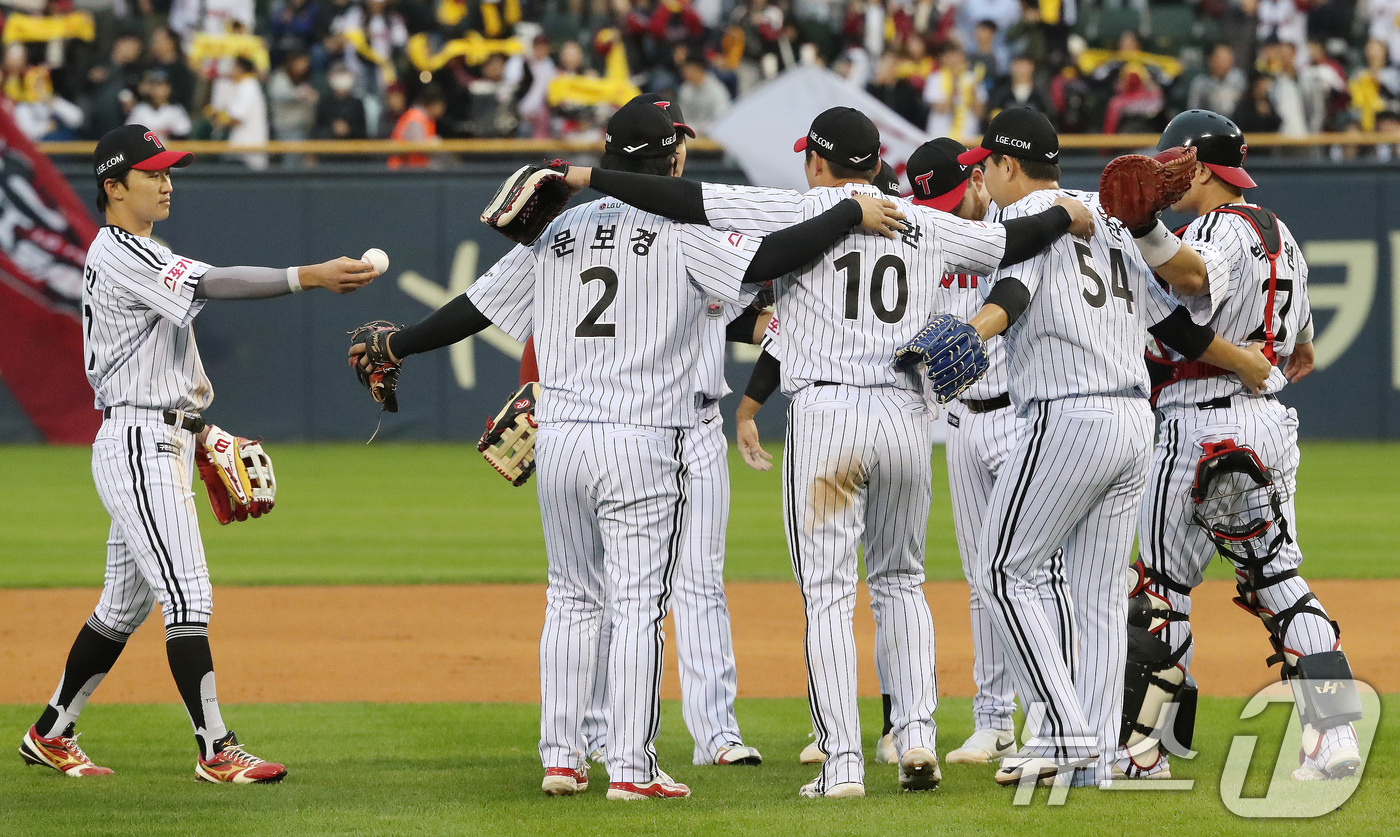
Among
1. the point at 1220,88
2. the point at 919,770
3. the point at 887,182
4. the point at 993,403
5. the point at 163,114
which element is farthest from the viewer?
the point at 1220,88

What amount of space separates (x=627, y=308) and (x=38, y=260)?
12.6 metres

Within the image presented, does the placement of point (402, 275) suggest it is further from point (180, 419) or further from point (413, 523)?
point (180, 419)

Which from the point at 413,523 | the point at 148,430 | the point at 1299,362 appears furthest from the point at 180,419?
the point at 413,523

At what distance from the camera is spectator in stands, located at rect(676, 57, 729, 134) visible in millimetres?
17094

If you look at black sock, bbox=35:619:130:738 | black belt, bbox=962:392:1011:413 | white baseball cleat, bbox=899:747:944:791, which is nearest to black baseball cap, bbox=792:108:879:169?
black belt, bbox=962:392:1011:413

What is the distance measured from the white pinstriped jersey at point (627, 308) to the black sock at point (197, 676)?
4.30ft

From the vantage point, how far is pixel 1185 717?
18.2 ft

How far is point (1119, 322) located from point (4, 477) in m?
12.0

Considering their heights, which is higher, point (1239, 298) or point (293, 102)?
point (293, 102)

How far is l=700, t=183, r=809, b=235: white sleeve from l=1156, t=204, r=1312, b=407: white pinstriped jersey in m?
1.26

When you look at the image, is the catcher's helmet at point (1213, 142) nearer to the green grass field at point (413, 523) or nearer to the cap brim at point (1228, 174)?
the cap brim at point (1228, 174)

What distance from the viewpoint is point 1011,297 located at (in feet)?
16.2

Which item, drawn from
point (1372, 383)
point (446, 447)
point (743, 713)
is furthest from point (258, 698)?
point (1372, 383)

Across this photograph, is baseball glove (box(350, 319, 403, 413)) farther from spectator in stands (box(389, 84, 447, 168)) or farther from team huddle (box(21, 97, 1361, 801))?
spectator in stands (box(389, 84, 447, 168))
